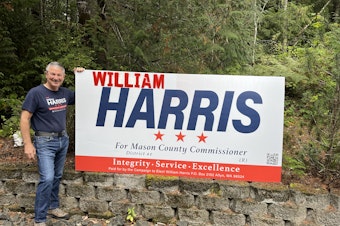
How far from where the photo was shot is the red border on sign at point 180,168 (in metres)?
3.95

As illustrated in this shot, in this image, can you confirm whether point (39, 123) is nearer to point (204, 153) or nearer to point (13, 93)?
point (204, 153)

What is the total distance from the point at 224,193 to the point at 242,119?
2.92 ft

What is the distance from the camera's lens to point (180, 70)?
534cm

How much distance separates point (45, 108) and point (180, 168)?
1.70 metres

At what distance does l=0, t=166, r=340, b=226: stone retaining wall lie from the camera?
3.76 m

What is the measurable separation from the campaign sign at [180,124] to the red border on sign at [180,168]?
0.01 metres

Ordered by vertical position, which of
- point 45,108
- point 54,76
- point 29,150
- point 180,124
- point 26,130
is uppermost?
point 54,76

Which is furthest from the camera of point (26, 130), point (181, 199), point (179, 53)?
point (179, 53)

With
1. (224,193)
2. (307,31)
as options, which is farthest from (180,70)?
(307,31)

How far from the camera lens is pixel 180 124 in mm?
4094

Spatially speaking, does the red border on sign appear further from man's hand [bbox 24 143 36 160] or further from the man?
man's hand [bbox 24 143 36 160]

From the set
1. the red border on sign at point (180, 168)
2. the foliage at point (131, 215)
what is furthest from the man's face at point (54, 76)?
the foliage at point (131, 215)

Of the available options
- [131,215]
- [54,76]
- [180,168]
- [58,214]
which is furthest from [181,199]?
[54,76]

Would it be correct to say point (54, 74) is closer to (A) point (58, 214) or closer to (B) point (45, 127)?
(B) point (45, 127)
